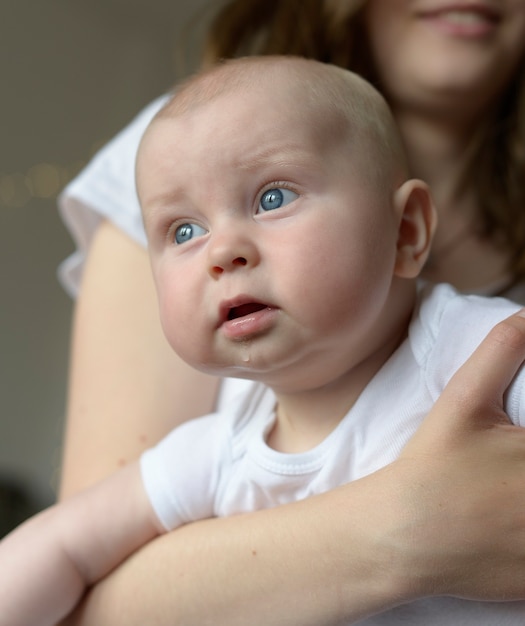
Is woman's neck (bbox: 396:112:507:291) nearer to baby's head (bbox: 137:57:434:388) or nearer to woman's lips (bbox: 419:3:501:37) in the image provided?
woman's lips (bbox: 419:3:501:37)

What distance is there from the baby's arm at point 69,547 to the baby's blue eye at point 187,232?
9.8 inches

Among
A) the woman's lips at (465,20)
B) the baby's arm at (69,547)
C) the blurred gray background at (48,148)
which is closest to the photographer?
the baby's arm at (69,547)

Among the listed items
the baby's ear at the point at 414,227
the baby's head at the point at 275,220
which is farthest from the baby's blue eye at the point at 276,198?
the baby's ear at the point at 414,227

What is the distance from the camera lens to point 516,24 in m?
1.08

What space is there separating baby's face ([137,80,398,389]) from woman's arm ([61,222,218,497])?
29 cm

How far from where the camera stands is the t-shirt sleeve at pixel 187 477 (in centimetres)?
77

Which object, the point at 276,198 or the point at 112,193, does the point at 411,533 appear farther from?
the point at 112,193

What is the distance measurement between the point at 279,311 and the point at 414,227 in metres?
0.17

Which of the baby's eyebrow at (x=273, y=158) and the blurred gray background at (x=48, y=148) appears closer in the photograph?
the baby's eyebrow at (x=273, y=158)

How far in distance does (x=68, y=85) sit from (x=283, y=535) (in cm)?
228

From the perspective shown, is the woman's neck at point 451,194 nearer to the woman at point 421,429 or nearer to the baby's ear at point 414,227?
the woman at point 421,429

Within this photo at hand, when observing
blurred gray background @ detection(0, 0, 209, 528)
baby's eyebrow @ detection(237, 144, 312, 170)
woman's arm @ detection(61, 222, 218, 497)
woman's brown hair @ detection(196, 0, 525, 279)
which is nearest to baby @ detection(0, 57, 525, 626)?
baby's eyebrow @ detection(237, 144, 312, 170)

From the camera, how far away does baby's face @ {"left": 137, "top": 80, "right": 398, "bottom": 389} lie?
24.6 inches

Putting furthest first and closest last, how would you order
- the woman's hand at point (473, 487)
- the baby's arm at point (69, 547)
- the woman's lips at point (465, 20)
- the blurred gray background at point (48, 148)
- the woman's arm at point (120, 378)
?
the blurred gray background at point (48, 148), the woman's lips at point (465, 20), the woman's arm at point (120, 378), the baby's arm at point (69, 547), the woman's hand at point (473, 487)
